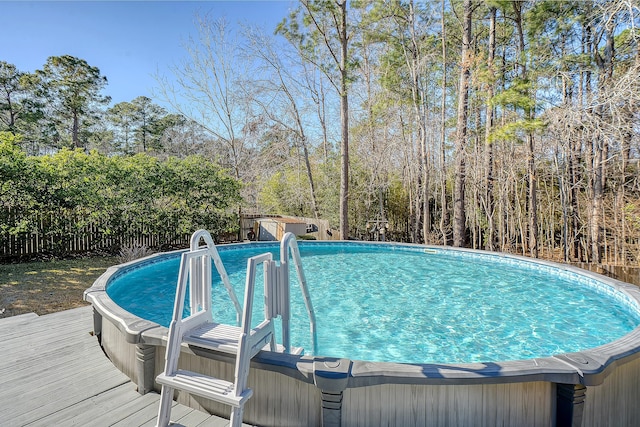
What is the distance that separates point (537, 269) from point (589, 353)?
4977 mm

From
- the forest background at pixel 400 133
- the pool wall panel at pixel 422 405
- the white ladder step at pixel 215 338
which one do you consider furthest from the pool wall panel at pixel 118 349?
the forest background at pixel 400 133

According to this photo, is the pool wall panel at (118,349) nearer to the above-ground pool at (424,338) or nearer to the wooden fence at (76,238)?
the above-ground pool at (424,338)

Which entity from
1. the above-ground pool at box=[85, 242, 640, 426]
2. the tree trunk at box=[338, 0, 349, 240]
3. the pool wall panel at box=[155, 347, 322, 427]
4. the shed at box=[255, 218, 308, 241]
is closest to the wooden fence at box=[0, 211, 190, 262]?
the shed at box=[255, 218, 308, 241]

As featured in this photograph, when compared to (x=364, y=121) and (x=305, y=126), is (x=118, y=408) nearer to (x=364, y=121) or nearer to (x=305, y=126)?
(x=364, y=121)

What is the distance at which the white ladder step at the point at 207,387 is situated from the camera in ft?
5.29

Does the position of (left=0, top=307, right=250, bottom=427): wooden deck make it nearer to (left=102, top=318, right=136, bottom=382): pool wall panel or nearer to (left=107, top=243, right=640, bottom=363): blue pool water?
(left=102, top=318, right=136, bottom=382): pool wall panel

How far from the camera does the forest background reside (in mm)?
6973

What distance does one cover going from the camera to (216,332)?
6.43ft

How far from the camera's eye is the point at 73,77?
737 inches

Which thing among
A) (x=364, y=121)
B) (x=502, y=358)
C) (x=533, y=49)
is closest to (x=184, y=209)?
(x=364, y=121)

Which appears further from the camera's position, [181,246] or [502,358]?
[181,246]

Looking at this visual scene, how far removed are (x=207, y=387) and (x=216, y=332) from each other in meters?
0.33

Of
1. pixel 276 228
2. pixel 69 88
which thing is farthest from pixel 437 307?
pixel 69 88

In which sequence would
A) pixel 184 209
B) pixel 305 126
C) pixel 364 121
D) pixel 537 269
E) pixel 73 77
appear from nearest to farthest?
pixel 537 269 → pixel 184 209 → pixel 364 121 → pixel 305 126 → pixel 73 77
